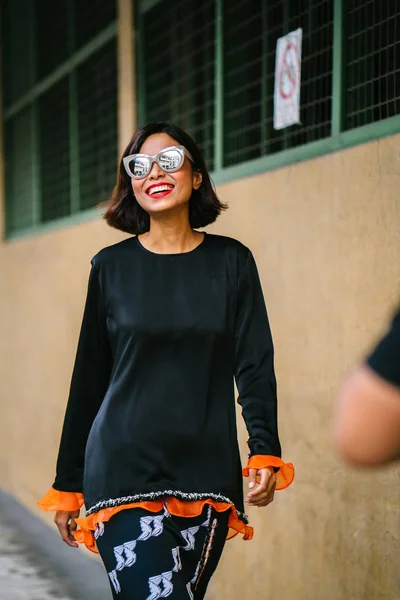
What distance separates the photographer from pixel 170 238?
9.27 feet

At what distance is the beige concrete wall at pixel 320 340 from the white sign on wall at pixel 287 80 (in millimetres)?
271

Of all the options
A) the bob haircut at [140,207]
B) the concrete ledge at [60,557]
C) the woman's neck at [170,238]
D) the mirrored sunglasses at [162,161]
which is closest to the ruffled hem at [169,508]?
the woman's neck at [170,238]

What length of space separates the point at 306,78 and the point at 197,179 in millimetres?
1762

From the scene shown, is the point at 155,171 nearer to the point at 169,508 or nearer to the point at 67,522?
the point at 169,508

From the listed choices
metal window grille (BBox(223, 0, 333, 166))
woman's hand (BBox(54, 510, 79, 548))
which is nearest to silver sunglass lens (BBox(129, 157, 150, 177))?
woman's hand (BBox(54, 510, 79, 548))

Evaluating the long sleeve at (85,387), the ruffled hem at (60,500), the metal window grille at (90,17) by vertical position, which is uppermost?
the metal window grille at (90,17)

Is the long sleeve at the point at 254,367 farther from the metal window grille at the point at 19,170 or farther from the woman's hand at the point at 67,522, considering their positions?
the metal window grille at the point at 19,170

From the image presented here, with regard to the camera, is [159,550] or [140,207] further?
[140,207]

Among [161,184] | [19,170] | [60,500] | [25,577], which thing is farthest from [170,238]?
[19,170]

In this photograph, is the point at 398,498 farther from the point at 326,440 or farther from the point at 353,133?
the point at 353,133

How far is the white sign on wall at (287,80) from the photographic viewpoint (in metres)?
4.41

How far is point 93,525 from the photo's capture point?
274 cm

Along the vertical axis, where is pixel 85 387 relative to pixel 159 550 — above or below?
above

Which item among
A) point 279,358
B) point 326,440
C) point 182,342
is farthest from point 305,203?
point 182,342
